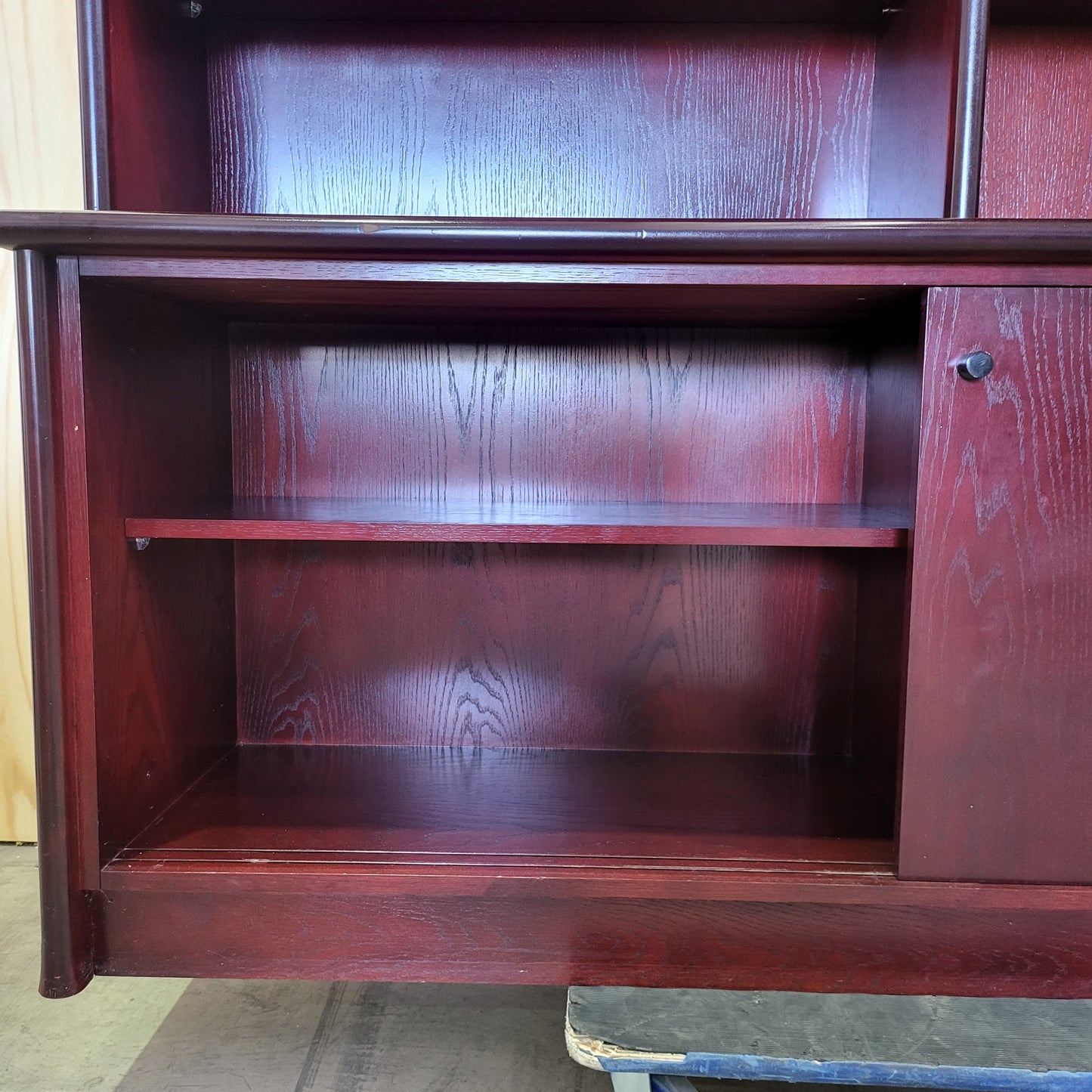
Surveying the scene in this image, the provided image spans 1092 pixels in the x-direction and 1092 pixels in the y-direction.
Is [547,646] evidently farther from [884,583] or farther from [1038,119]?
[1038,119]

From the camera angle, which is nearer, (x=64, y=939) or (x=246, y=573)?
(x=64, y=939)

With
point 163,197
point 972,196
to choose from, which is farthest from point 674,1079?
point 163,197

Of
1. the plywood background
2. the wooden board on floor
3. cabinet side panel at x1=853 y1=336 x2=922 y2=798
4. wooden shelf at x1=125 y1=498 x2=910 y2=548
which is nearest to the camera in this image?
the wooden board on floor

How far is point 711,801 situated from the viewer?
43.8 inches

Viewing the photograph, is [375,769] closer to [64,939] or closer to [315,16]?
[64,939]

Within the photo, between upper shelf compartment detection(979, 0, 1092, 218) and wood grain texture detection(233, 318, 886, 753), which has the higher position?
upper shelf compartment detection(979, 0, 1092, 218)

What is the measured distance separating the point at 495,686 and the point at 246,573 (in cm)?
45

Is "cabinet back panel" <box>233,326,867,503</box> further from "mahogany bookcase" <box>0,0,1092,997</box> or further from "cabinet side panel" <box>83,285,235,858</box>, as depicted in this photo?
"cabinet side panel" <box>83,285,235,858</box>

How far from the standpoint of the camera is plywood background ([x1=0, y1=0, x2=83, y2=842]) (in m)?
1.53

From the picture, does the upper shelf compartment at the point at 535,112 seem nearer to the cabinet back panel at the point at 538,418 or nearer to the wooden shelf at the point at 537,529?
the cabinet back panel at the point at 538,418

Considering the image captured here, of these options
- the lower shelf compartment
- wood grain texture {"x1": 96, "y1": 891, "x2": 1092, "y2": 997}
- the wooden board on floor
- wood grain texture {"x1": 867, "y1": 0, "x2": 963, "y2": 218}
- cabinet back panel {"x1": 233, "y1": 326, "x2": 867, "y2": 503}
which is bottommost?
the wooden board on floor

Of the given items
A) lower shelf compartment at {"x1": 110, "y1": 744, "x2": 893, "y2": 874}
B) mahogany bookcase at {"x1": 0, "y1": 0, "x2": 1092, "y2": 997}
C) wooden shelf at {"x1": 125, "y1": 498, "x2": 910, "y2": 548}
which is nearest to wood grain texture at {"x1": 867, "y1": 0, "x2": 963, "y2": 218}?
mahogany bookcase at {"x1": 0, "y1": 0, "x2": 1092, "y2": 997}

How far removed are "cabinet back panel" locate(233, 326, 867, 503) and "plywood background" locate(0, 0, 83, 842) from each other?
67 centimetres

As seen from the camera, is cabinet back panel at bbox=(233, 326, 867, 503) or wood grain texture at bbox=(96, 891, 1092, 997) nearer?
wood grain texture at bbox=(96, 891, 1092, 997)
